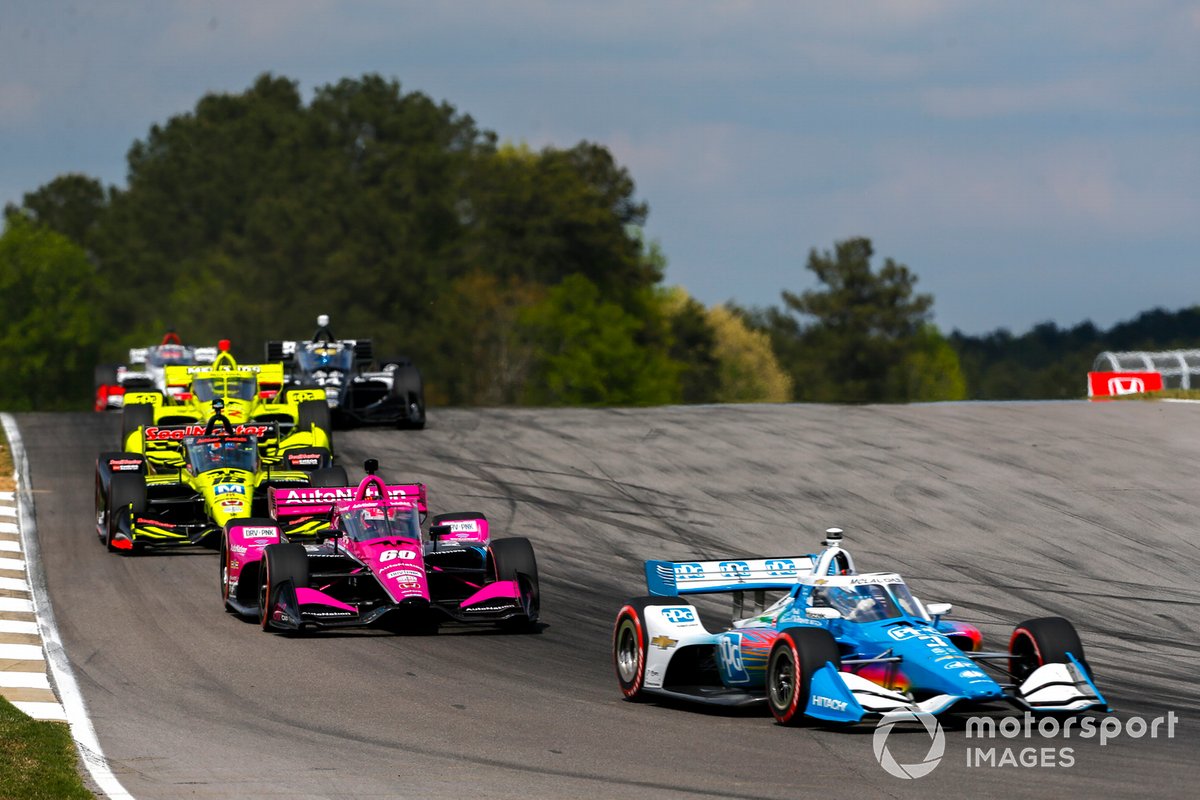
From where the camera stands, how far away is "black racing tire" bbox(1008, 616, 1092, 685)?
13.1 m

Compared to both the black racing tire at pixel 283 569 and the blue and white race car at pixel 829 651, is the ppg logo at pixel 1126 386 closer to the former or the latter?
the blue and white race car at pixel 829 651

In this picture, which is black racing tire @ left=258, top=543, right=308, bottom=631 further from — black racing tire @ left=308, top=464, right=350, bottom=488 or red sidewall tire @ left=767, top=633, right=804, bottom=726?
red sidewall tire @ left=767, top=633, right=804, bottom=726

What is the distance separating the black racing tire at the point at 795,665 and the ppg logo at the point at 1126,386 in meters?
33.8

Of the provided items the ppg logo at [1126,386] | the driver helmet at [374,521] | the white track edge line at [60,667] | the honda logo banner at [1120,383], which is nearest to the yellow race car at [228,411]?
the white track edge line at [60,667]

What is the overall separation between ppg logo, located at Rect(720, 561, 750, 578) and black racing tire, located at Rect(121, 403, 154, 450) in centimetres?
1505

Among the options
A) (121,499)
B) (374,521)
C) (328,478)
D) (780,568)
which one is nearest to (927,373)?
(328,478)

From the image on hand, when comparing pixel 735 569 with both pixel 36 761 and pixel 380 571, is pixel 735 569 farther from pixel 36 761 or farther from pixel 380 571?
pixel 36 761

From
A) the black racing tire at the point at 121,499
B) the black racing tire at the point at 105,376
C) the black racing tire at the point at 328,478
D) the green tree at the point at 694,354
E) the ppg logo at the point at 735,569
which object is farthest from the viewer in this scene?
the green tree at the point at 694,354

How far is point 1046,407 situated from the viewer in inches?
1507

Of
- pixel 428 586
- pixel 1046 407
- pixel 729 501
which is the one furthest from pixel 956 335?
pixel 428 586

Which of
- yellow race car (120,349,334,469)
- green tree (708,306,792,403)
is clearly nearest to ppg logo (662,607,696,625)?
yellow race car (120,349,334,469)

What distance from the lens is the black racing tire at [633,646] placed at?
14.5m

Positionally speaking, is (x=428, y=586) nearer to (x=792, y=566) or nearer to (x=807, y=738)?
(x=792, y=566)

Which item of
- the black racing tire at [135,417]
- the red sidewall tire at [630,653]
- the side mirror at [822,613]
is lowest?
the red sidewall tire at [630,653]
